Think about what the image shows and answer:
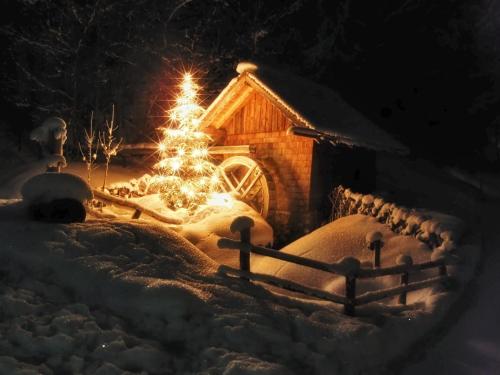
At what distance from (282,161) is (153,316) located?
28.8ft

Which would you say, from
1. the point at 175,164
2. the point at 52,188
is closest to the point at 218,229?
the point at 175,164

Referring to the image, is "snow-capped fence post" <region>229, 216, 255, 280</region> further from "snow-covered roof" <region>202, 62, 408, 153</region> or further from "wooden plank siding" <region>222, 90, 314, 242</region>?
"wooden plank siding" <region>222, 90, 314, 242</region>

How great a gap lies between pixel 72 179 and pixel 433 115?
20.5 m

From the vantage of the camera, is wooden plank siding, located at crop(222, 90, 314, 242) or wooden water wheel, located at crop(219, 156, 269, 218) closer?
wooden plank siding, located at crop(222, 90, 314, 242)

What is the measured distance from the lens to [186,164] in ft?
44.4

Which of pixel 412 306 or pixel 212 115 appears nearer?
pixel 412 306

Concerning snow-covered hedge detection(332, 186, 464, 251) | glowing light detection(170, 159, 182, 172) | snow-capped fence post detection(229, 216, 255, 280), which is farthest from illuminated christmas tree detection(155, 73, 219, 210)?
snow-capped fence post detection(229, 216, 255, 280)

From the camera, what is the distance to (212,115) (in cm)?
1460

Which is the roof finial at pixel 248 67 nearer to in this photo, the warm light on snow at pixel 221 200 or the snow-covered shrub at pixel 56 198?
the warm light on snow at pixel 221 200

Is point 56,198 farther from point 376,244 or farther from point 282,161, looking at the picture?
point 282,161

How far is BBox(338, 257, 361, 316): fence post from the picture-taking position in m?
6.07

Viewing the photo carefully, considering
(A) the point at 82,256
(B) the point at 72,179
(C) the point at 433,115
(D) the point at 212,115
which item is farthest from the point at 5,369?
(C) the point at 433,115

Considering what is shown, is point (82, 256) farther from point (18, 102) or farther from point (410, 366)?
point (18, 102)

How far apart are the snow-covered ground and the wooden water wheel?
20.4 feet
